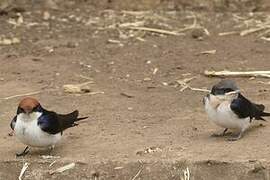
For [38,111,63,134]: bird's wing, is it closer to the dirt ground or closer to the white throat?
the white throat

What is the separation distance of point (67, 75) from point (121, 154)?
10.6ft

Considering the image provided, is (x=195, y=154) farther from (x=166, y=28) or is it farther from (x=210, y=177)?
(x=166, y=28)

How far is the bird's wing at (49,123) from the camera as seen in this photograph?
22.0ft

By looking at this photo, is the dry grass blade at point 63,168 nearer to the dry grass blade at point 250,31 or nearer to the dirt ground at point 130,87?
the dirt ground at point 130,87

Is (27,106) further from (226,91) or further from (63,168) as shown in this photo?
(226,91)

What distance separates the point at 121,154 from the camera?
6.90 meters

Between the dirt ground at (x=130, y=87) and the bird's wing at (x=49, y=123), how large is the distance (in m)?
0.25

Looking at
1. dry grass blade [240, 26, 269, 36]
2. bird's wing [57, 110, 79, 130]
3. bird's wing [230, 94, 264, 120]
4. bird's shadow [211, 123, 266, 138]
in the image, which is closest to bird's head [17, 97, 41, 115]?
bird's wing [57, 110, 79, 130]

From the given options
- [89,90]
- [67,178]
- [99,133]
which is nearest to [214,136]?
[99,133]

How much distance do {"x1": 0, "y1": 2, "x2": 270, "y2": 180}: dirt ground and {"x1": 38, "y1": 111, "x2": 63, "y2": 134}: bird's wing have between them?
0.82 ft

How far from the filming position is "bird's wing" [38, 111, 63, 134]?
264 inches

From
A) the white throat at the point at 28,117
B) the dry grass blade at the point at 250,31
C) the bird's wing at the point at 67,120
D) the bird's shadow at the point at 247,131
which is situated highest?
the white throat at the point at 28,117

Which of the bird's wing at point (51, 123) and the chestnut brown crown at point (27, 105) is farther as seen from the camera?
the bird's wing at point (51, 123)

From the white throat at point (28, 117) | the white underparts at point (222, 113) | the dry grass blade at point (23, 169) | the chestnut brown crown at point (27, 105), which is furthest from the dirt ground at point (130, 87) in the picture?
the chestnut brown crown at point (27, 105)
